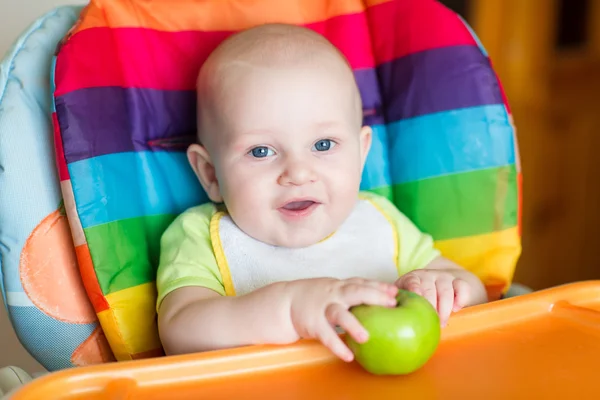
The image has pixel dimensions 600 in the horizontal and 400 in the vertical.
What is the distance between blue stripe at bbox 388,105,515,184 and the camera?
37.2 inches

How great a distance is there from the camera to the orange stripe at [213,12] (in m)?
0.95

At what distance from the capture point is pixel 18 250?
808 millimetres

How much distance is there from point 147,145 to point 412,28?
0.41 m

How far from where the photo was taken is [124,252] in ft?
2.78

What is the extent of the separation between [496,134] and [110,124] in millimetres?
510

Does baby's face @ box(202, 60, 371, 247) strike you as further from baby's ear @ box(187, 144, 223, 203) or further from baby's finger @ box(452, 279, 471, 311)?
baby's finger @ box(452, 279, 471, 311)

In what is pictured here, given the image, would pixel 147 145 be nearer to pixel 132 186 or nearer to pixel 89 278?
pixel 132 186

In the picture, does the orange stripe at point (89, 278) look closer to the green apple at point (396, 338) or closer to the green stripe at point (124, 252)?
the green stripe at point (124, 252)

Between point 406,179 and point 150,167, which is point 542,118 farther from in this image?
point 150,167

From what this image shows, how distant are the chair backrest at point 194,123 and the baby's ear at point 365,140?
0.03 metres

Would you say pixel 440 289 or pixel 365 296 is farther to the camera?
pixel 440 289

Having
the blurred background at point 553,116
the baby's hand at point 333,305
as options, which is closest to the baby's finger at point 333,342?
the baby's hand at point 333,305

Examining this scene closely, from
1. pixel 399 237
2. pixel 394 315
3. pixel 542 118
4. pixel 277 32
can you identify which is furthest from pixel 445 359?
pixel 542 118

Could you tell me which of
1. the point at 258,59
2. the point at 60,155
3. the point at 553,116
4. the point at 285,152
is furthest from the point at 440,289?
the point at 553,116
